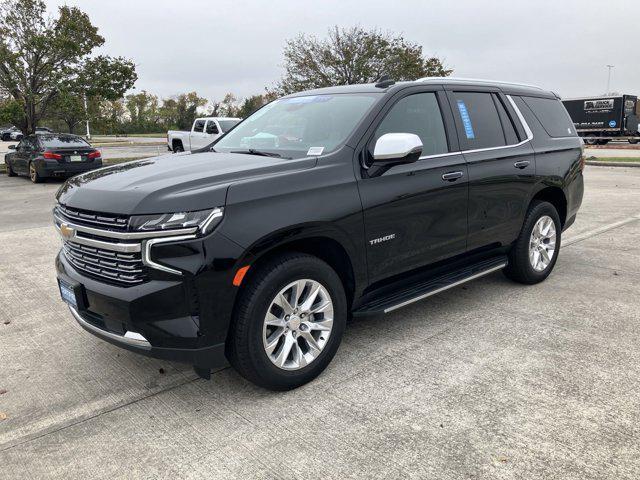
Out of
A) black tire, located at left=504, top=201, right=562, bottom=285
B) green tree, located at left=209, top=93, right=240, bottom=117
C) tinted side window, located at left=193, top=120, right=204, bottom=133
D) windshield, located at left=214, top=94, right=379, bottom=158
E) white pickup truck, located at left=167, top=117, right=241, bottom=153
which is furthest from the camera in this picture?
green tree, located at left=209, top=93, right=240, bottom=117

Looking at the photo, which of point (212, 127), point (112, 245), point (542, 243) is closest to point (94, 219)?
point (112, 245)

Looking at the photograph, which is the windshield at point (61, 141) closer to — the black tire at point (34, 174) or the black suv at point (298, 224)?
the black tire at point (34, 174)

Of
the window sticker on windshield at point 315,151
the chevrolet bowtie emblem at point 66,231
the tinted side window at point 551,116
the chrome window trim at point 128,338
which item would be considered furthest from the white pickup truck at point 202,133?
the chrome window trim at point 128,338

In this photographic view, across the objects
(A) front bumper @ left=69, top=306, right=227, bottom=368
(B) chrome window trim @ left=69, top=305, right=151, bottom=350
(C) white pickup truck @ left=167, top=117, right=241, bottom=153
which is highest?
(C) white pickup truck @ left=167, top=117, right=241, bottom=153

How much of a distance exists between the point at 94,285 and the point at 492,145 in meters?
Answer: 3.32

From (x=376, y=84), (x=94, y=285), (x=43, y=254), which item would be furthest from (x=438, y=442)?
(x=43, y=254)

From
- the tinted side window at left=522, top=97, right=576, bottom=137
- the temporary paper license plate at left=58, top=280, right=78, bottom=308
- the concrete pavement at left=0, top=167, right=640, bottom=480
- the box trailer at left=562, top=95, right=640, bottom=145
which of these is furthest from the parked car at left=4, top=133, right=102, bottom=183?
the box trailer at left=562, top=95, right=640, bottom=145

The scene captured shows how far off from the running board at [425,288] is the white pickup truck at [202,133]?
48.7 ft

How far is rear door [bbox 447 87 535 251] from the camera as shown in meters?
4.26

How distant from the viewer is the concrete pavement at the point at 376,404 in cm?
256

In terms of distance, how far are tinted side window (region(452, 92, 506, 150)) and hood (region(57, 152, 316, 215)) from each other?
1.58 metres

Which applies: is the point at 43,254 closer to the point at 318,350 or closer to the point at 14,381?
the point at 14,381

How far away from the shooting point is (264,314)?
9.72 feet

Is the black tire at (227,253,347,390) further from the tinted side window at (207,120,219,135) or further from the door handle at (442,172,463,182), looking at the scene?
the tinted side window at (207,120,219,135)
